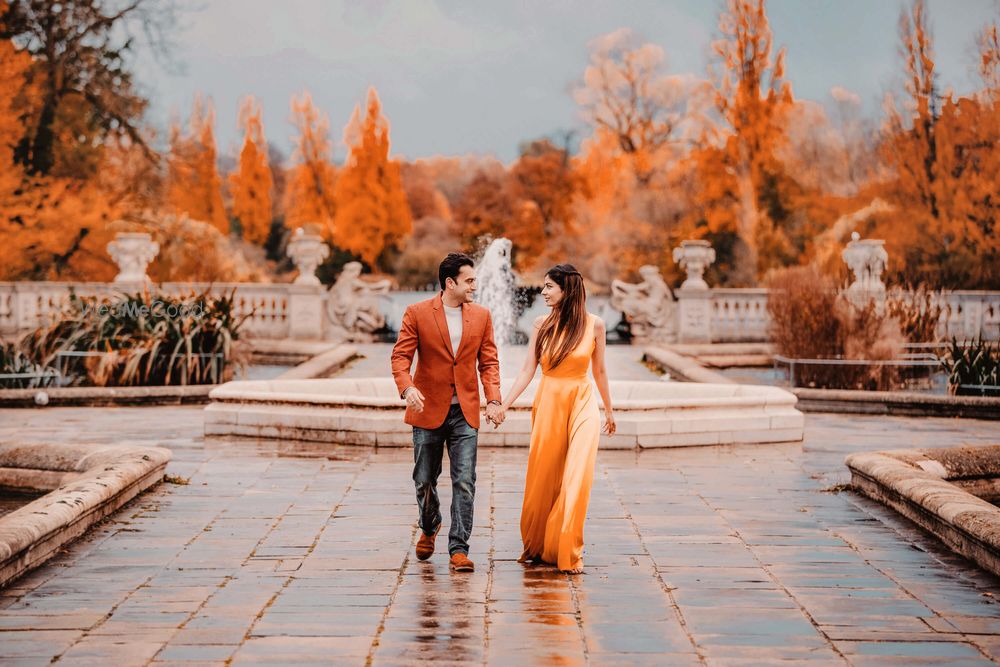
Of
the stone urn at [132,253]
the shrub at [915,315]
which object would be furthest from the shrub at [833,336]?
the stone urn at [132,253]

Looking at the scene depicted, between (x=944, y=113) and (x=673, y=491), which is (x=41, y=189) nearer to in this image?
(x=944, y=113)

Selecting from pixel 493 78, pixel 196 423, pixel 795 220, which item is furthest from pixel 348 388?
pixel 493 78

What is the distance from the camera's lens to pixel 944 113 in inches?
1519

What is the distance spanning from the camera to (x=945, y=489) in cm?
780

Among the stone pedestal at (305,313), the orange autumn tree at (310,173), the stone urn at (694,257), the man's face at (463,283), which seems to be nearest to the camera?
the man's face at (463,283)

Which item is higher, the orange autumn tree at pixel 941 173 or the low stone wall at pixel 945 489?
the orange autumn tree at pixel 941 173

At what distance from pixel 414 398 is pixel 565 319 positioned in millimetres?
953

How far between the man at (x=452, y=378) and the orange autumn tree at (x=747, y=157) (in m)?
38.8

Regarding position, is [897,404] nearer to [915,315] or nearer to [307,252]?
[915,315]

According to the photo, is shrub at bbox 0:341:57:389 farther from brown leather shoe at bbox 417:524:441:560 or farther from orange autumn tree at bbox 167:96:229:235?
orange autumn tree at bbox 167:96:229:235

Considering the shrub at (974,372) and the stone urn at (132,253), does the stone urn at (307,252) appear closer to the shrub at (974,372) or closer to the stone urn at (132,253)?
the stone urn at (132,253)

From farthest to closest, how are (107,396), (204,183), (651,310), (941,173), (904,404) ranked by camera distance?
1. (204,183)
2. (941,173)
3. (651,310)
4. (107,396)
5. (904,404)

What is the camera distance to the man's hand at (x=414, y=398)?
6480 millimetres

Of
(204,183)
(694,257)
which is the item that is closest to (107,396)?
(694,257)
